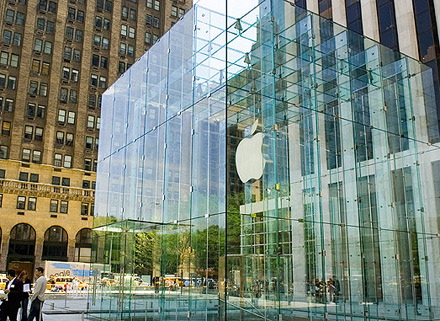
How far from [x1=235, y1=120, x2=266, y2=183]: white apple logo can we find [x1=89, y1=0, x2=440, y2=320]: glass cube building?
4cm

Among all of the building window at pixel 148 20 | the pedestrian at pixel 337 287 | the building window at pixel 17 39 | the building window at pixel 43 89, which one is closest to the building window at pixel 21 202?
the building window at pixel 43 89

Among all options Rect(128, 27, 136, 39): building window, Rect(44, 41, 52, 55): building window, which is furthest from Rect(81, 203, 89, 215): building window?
Rect(128, 27, 136, 39): building window

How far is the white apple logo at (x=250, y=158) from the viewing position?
42.3 ft

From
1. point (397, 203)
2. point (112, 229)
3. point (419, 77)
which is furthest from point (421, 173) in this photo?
point (112, 229)

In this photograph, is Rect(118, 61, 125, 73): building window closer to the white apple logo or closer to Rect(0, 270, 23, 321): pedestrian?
Rect(0, 270, 23, 321): pedestrian

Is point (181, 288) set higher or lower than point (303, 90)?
lower

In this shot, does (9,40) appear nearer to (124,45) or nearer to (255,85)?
(124,45)

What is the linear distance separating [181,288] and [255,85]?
6422 millimetres

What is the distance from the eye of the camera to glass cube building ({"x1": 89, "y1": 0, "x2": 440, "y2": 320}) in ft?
42.9

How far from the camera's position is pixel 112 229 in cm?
1903

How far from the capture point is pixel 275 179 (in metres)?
13.4

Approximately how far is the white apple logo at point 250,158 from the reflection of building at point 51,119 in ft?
164

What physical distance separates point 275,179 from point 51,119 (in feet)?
178

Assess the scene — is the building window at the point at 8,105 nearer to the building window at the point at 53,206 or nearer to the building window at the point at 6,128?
the building window at the point at 6,128
